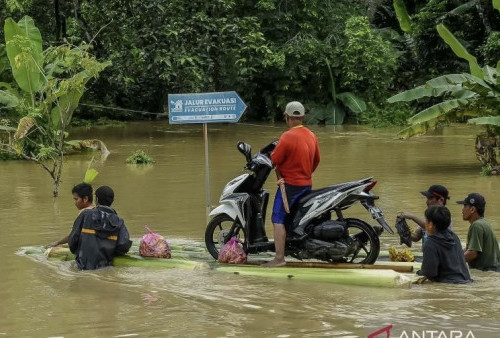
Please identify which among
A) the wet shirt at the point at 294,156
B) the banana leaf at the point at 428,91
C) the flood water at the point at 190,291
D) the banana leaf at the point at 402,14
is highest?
the banana leaf at the point at 402,14

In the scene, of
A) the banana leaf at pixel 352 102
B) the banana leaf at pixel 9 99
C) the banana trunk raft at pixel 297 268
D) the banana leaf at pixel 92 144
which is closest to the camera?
the banana trunk raft at pixel 297 268

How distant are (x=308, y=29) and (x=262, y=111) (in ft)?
12.7

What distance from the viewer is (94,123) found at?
31.9 m

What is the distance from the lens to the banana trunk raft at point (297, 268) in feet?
26.4

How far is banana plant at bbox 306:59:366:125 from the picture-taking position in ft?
103

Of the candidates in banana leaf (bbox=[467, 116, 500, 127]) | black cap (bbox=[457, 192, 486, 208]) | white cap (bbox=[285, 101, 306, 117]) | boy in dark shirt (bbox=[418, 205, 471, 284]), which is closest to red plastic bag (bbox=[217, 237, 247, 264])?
white cap (bbox=[285, 101, 306, 117])

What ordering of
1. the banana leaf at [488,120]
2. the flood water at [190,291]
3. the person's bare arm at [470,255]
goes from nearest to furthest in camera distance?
the flood water at [190,291]
the person's bare arm at [470,255]
the banana leaf at [488,120]

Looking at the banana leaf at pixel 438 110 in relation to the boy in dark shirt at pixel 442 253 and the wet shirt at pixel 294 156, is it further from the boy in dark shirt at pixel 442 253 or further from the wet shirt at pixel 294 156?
the boy in dark shirt at pixel 442 253

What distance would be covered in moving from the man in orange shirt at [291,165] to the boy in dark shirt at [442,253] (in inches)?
54.0

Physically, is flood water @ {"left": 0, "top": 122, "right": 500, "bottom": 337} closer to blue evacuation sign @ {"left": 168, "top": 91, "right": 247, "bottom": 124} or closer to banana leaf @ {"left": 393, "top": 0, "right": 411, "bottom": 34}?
blue evacuation sign @ {"left": 168, "top": 91, "right": 247, "bottom": 124}

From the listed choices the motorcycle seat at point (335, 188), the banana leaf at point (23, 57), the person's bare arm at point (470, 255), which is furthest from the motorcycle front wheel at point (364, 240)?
the banana leaf at point (23, 57)

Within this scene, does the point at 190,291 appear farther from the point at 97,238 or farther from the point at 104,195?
the point at 104,195

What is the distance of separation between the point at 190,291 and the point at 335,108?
959 inches

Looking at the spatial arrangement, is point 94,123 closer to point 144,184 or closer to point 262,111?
point 262,111
